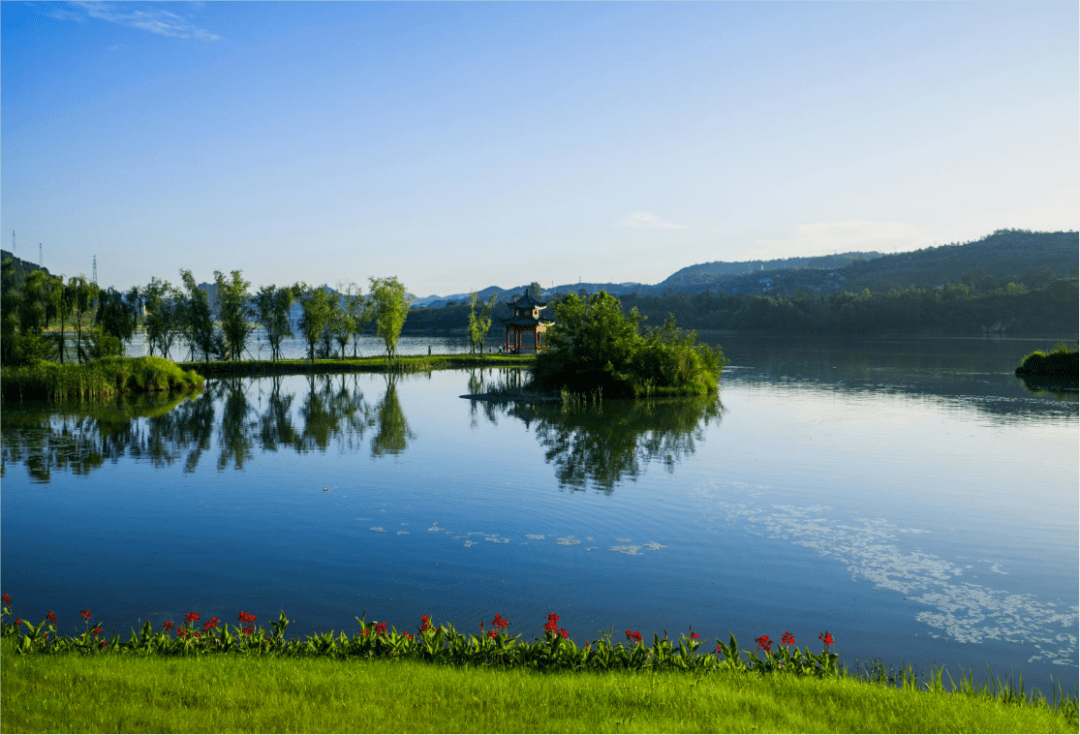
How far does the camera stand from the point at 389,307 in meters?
58.8

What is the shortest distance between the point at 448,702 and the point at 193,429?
23150mm

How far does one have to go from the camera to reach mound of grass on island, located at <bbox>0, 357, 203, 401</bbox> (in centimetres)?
3462

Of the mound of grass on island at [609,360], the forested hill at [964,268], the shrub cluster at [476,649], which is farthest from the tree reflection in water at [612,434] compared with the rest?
the forested hill at [964,268]

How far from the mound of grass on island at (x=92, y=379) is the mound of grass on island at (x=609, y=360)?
1843 centimetres

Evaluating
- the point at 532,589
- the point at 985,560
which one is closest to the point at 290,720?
the point at 532,589

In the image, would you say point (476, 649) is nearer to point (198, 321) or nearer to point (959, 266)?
point (198, 321)

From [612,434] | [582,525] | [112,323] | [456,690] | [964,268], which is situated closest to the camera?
[456,690]

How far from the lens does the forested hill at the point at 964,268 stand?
130 m

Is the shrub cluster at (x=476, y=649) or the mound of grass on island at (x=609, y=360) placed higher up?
the mound of grass on island at (x=609, y=360)

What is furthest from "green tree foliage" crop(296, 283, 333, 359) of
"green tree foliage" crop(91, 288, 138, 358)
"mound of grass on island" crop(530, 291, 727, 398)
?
"mound of grass on island" crop(530, 291, 727, 398)

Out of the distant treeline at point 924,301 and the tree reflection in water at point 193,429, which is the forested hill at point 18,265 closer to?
the tree reflection in water at point 193,429

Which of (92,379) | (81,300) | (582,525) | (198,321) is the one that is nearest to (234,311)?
(198,321)

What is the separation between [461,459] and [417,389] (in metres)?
21.2

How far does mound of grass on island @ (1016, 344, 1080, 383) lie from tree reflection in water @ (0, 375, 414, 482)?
1404 inches
